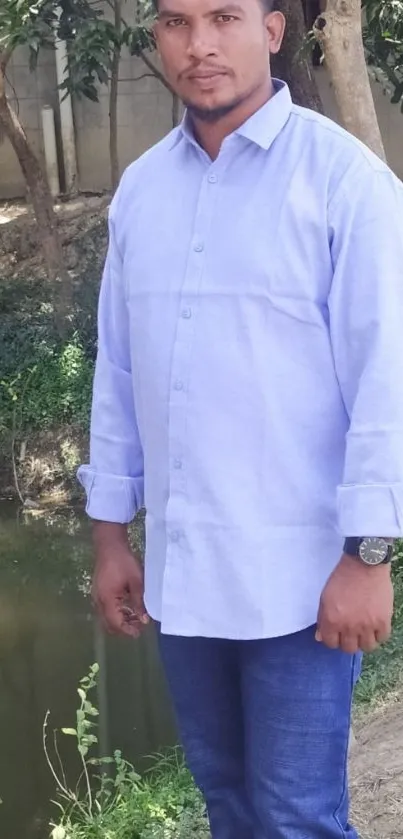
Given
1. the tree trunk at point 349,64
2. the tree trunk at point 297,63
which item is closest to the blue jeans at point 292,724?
the tree trunk at point 349,64

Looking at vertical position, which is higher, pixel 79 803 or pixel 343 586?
pixel 343 586

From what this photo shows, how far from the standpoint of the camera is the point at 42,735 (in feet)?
12.7

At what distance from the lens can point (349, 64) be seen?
133 inches

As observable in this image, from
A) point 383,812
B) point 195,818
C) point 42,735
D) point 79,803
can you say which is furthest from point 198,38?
point 42,735

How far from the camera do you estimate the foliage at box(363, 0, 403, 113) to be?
529 cm

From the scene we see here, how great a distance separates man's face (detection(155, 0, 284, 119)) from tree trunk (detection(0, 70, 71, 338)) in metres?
5.57

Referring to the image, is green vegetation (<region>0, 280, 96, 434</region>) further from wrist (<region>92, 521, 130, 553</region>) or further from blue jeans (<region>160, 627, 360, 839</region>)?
blue jeans (<region>160, 627, 360, 839</region>)

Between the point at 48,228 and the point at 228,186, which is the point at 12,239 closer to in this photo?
the point at 48,228

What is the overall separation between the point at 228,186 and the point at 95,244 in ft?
21.5

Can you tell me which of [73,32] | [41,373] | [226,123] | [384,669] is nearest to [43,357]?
[41,373]

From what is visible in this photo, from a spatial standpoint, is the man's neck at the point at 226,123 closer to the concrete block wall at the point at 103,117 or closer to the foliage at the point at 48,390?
the foliage at the point at 48,390

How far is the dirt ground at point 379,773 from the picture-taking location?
2422 millimetres

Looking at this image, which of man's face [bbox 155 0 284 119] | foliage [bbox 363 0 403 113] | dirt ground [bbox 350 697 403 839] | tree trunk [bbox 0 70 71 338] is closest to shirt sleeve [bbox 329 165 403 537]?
man's face [bbox 155 0 284 119]

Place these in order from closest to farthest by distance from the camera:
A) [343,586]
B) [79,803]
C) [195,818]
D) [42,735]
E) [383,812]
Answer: [343,586], [383,812], [195,818], [79,803], [42,735]
